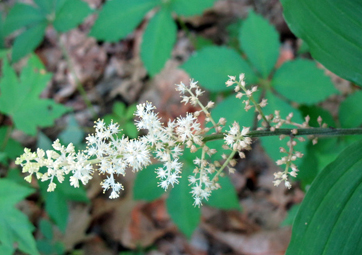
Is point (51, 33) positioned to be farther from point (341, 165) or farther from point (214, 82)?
point (341, 165)

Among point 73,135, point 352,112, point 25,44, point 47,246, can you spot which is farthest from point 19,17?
point 352,112

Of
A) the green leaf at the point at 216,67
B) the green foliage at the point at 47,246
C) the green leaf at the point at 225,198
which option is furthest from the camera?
the green foliage at the point at 47,246

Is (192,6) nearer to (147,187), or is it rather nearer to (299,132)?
(147,187)

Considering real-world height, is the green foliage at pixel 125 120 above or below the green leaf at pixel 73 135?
above

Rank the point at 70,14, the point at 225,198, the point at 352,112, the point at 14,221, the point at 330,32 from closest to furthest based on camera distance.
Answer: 1. the point at 330,32
2. the point at 14,221
3. the point at 352,112
4. the point at 225,198
5. the point at 70,14

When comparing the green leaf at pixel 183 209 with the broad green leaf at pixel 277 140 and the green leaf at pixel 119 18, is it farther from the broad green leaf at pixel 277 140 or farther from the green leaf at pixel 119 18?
the green leaf at pixel 119 18

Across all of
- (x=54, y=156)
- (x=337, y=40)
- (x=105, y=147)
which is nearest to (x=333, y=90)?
(x=337, y=40)

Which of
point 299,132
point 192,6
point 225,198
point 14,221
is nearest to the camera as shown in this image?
point 299,132

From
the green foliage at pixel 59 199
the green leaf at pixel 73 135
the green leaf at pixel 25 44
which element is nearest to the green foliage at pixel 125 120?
the green leaf at pixel 73 135
